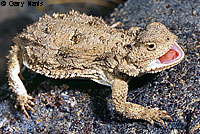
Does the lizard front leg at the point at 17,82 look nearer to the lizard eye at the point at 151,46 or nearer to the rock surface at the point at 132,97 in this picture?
the rock surface at the point at 132,97

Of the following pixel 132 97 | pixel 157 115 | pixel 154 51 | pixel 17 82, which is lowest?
pixel 157 115

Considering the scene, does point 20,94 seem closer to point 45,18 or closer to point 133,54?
point 45,18

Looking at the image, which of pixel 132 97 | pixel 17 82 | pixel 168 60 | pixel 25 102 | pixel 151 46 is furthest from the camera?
pixel 17 82

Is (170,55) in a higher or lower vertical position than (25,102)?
higher

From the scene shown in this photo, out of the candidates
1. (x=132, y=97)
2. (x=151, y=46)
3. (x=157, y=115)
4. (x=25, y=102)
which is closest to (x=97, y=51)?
(x=151, y=46)

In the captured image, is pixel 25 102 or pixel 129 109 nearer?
pixel 129 109

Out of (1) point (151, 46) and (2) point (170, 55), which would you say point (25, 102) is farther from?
(2) point (170, 55)

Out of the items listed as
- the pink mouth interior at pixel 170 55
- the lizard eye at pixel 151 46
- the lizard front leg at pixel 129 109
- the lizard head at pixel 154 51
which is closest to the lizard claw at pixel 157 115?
the lizard front leg at pixel 129 109

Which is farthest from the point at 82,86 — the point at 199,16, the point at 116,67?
the point at 199,16
